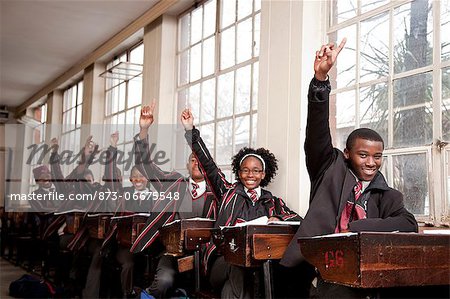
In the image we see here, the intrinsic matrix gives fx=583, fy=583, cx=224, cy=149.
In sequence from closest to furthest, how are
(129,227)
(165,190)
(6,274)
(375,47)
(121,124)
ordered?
(375,47), (129,227), (165,190), (6,274), (121,124)

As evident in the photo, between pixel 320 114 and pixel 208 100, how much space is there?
3146mm

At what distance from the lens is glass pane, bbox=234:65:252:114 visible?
458 cm

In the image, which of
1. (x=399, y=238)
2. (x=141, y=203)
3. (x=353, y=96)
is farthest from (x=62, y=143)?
(x=399, y=238)

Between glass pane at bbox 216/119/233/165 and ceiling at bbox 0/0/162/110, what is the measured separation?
1.79m

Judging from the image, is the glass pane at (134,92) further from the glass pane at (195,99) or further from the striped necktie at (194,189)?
Answer: the striped necktie at (194,189)

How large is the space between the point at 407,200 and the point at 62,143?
800 centimetres

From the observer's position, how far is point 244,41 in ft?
15.4

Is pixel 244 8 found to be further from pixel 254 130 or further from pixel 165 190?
pixel 165 190

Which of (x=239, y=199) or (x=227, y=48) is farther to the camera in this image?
(x=227, y=48)

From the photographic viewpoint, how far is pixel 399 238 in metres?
1.64

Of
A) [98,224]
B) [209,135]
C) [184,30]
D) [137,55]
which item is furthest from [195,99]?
[137,55]

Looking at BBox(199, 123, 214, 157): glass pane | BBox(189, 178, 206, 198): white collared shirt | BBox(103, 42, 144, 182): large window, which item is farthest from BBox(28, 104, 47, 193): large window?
BBox(189, 178, 206, 198): white collared shirt

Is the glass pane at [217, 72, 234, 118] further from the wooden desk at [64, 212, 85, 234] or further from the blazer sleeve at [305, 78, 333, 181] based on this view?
the blazer sleeve at [305, 78, 333, 181]

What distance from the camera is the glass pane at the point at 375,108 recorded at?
311cm
